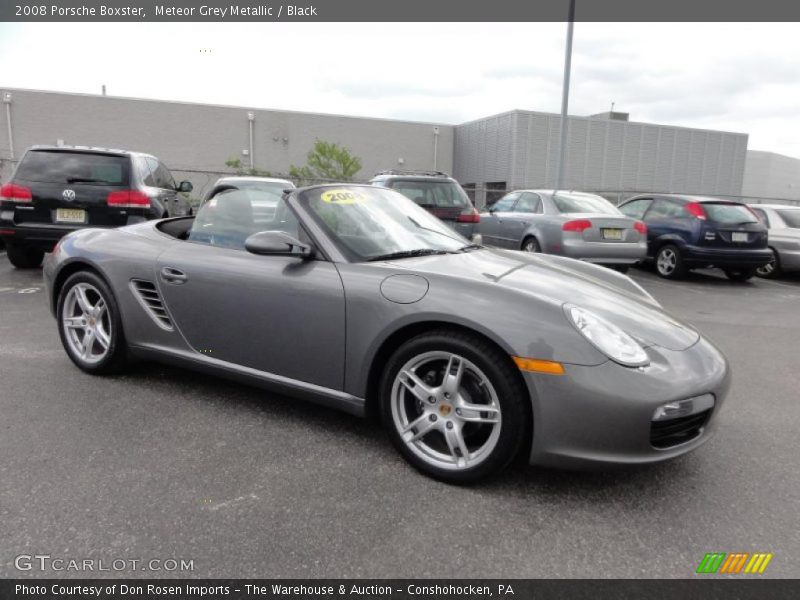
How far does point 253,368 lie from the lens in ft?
10.3

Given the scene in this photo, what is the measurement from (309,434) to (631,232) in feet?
22.6

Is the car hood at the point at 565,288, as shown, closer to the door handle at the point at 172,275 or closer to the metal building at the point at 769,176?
the door handle at the point at 172,275

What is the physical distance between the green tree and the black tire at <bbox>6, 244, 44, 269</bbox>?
24.0 m

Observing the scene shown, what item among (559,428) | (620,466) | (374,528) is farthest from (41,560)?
(620,466)

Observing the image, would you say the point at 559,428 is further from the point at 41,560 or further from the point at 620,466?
the point at 41,560

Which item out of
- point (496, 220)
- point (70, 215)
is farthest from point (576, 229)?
point (70, 215)

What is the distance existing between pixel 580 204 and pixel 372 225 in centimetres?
653

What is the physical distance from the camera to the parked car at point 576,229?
828cm

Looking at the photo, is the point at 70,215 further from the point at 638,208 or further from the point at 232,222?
the point at 638,208

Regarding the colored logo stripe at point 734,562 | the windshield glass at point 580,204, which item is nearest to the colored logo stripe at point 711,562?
the colored logo stripe at point 734,562

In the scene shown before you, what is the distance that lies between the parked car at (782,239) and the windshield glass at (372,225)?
9143mm

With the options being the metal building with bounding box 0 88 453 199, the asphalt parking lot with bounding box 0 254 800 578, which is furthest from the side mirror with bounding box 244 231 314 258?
the metal building with bounding box 0 88 453 199

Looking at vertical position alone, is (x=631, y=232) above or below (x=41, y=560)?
above

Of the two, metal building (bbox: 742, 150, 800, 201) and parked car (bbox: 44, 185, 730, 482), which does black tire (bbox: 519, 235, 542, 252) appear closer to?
parked car (bbox: 44, 185, 730, 482)
